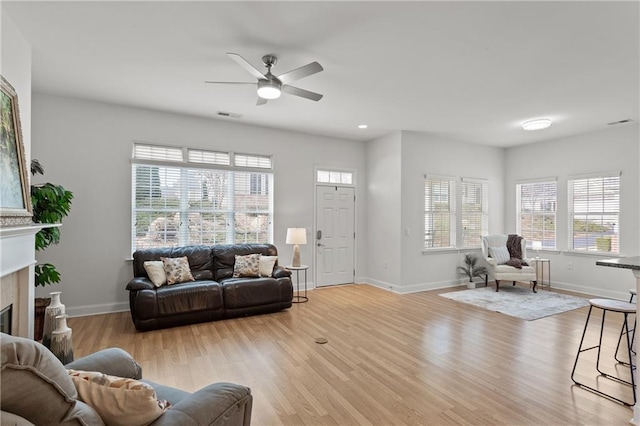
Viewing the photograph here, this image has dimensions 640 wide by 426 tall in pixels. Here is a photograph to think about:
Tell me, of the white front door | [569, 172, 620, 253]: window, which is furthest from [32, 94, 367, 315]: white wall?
[569, 172, 620, 253]: window

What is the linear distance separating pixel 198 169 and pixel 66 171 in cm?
169

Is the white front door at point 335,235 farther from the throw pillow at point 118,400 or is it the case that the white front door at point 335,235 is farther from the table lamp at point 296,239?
the throw pillow at point 118,400

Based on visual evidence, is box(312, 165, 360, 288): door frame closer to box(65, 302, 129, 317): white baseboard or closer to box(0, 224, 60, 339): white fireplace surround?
box(65, 302, 129, 317): white baseboard

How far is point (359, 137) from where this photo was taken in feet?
21.1

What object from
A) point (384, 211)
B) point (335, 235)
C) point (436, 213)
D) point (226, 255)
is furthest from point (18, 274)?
point (436, 213)

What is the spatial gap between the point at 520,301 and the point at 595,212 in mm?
2348

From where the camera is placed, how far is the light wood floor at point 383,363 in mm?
2260

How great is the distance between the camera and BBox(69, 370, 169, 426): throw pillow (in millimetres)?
1159

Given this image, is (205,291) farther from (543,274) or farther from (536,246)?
(543,274)

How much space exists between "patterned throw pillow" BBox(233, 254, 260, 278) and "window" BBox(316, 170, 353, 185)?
6.92ft

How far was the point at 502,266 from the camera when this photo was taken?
19.7 feet

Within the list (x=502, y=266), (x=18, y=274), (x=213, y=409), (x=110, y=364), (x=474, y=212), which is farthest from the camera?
(x=474, y=212)

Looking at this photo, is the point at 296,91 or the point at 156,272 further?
the point at 156,272

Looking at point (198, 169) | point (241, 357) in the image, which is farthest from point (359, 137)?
point (241, 357)
